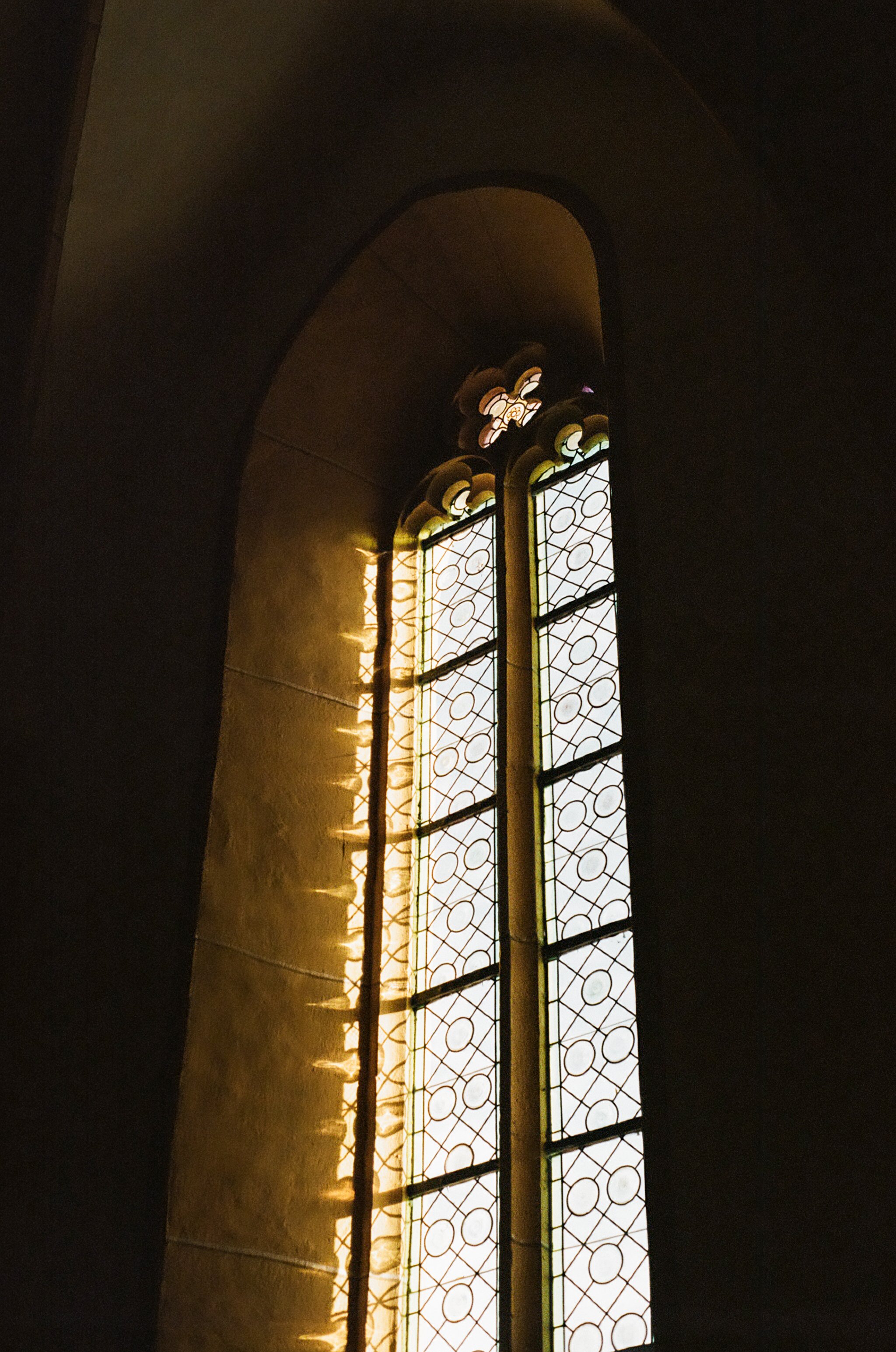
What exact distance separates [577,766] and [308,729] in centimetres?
95

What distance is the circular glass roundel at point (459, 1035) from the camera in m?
4.90

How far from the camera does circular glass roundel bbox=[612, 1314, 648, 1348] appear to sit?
4004 millimetres

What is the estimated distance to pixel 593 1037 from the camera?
14.9 feet

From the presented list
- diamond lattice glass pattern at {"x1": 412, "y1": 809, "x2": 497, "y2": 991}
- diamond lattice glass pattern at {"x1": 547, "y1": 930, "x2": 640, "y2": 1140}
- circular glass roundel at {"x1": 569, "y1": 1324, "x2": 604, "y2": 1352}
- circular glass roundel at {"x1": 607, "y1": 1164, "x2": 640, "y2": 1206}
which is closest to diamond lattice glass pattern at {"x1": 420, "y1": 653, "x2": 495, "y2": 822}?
diamond lattice glass pattern at {"x1": 412, "y1": 809, "x2": 497, "y2": 991}

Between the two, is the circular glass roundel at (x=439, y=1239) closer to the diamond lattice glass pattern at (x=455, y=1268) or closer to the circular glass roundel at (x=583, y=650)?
the diamond lattice glass pattern at (x=455, y=1268)

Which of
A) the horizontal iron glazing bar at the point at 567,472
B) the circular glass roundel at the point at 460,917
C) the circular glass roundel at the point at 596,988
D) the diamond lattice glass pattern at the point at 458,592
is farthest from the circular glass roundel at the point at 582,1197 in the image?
the horizontal iron glazing bar at the point at 567,472

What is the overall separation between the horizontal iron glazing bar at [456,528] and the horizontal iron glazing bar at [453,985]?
5.42 feet

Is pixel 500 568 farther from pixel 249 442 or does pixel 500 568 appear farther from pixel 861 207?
pixel 861 207

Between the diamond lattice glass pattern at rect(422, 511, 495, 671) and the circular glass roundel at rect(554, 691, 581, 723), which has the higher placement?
the diamond lattice glass pattern at rect(422, 511, 495, 671)

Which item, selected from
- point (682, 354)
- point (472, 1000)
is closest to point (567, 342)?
point (682, 354)

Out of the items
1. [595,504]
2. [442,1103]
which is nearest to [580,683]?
[595,504]

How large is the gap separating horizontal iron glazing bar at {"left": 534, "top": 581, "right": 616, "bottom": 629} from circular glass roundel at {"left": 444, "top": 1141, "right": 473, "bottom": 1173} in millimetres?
1610

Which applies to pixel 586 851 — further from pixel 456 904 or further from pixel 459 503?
pixel 459 503

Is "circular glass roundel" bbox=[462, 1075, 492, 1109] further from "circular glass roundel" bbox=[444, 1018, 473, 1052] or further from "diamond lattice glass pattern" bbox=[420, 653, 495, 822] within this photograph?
"diamond lattice glass pattern" bbox=[420, 653, 495, 822]
